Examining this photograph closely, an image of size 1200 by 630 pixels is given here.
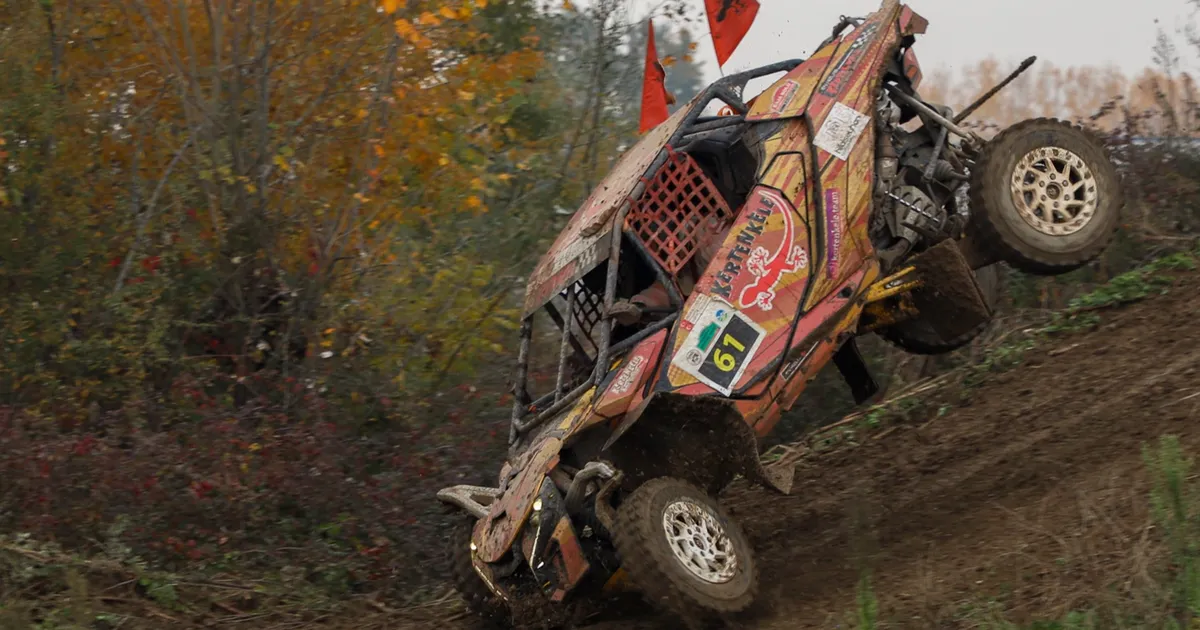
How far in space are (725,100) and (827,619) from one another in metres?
3.25

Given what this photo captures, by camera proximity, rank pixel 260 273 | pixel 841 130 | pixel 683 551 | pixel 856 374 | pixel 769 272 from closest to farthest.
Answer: pixel 683 551
pixel 769 272
pixel 841 130
pixel 856 374
pixel 260 273

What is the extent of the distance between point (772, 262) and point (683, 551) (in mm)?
1685

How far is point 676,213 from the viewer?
22.9ft

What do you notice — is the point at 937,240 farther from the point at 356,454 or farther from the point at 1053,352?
the point at 356,454

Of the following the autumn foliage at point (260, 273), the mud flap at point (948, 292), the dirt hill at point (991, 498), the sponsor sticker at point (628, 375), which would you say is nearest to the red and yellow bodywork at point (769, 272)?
the sponsor sticker at point (628, 375)

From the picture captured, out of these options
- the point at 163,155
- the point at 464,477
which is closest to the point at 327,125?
the point at 163,155

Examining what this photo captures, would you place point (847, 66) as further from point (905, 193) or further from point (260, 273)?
point (260, 273)

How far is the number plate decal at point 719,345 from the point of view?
20.8ft

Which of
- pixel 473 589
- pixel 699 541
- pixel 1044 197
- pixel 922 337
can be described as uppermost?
pixel 1044 197

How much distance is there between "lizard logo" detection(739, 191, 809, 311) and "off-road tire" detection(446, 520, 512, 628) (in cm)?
191

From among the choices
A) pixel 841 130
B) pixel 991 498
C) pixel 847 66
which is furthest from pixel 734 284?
pixel 991 498

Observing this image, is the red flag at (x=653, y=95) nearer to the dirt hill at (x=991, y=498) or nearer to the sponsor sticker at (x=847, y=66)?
the sponsor sticker at (x=847, y=66)

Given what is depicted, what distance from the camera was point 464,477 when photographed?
9047 millimetres

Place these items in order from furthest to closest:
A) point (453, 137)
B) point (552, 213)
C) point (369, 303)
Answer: point (552, 213) → point (453, 137) → point (369, 303)
